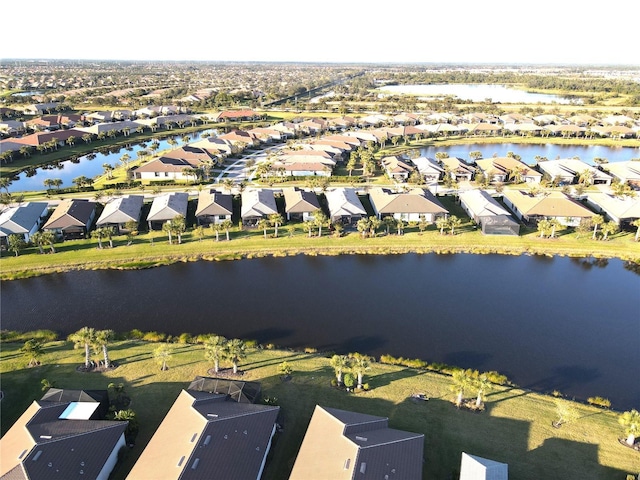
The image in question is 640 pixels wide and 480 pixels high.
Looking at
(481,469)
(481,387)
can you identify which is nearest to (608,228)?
(481,387)

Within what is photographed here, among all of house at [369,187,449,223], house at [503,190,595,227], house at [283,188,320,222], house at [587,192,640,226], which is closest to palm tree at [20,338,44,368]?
house at [283,188,320,222]

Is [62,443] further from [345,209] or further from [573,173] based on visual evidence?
[573,173]

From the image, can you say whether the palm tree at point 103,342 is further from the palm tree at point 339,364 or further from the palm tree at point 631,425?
the palm tree at point 631,425

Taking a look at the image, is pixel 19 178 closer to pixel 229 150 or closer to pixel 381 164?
pixel 229 150

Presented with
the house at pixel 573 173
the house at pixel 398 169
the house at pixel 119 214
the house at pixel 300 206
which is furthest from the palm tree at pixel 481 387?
the house at pixel 573 173

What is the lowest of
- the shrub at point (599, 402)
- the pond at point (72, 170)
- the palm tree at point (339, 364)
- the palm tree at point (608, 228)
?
the shrub at point (599, 402)

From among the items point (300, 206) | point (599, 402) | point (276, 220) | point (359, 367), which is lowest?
point (599, 402)
